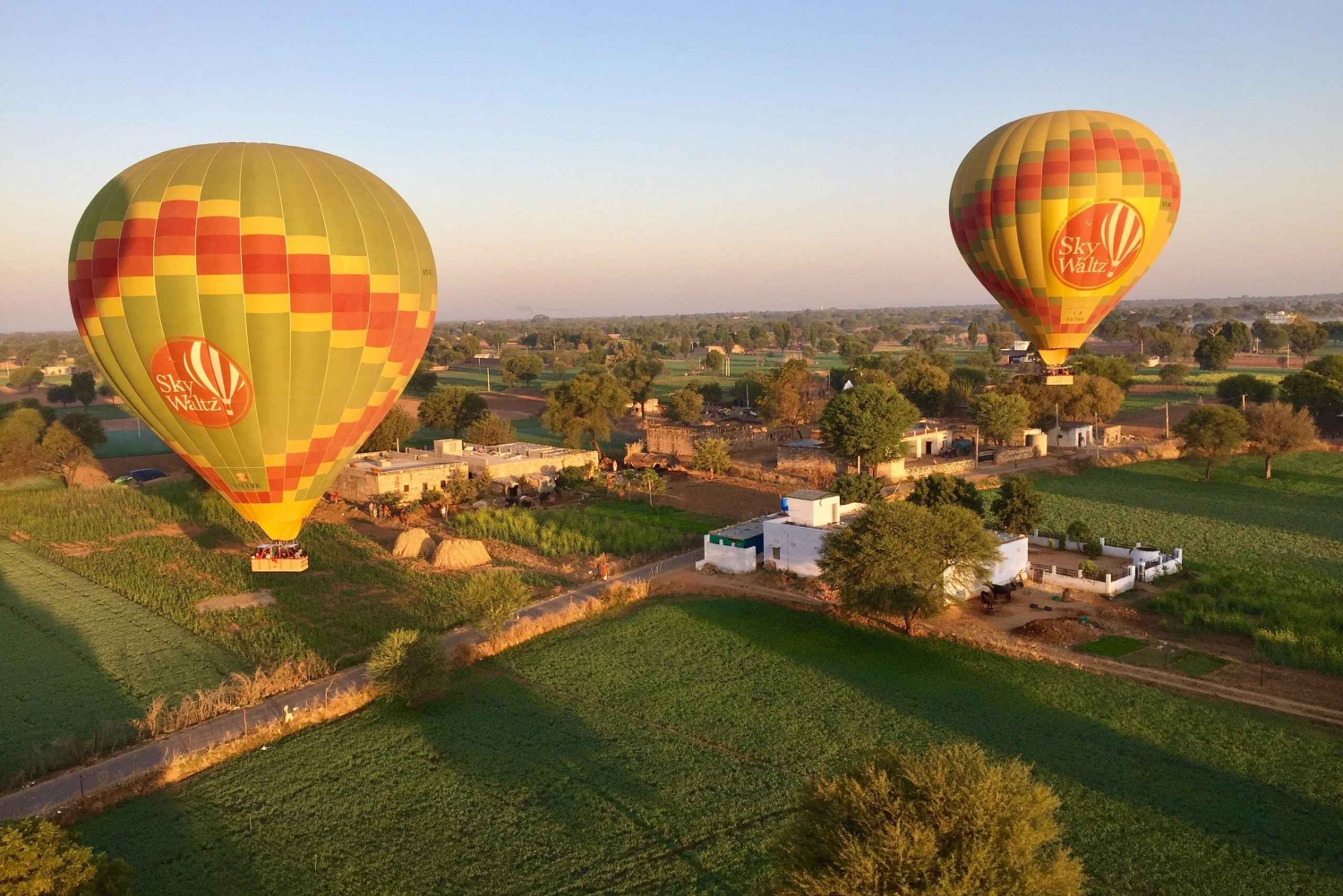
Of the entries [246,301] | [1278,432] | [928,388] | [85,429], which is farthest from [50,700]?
[928,388]

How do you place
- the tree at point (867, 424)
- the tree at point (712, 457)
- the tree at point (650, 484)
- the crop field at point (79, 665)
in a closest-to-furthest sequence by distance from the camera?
the crop field at point (79, 665) < the tree at point (650, 484) < the tree at point (867, 424) < the tree at point (712, 457)

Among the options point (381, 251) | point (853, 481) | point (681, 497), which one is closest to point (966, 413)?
point (681, 497)

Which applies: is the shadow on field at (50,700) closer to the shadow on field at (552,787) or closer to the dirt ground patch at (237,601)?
the dirt ground patch at (237,601)

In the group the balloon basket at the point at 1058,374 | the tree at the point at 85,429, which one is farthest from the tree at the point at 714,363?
the balloon basket at the point at 1058,374

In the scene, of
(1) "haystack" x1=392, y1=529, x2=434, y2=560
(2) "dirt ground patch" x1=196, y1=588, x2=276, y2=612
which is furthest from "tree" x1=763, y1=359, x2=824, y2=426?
(2) "dirt ground patch" x1=196, y1=588, x2=276, y2=612

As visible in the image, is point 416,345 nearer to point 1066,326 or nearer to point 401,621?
point 401,621

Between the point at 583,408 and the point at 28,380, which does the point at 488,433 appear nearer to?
the point at 583,408
